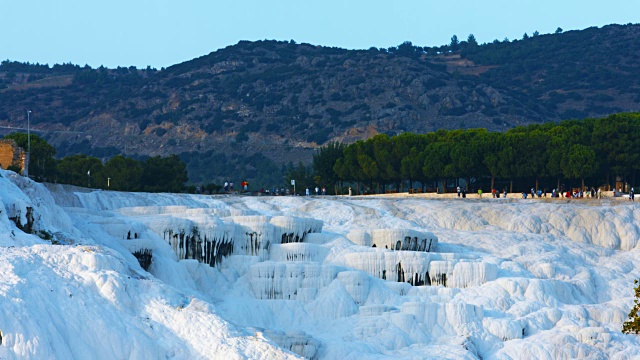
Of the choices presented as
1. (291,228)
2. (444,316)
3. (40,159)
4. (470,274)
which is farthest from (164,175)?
(444,316)

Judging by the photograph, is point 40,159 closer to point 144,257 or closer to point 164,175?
point 164,175

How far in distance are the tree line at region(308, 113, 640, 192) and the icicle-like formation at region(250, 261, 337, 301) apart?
4465 centimetres

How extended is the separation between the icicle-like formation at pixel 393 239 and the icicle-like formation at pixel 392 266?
15.4 ft

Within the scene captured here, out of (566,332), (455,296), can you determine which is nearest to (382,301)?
(455,296)

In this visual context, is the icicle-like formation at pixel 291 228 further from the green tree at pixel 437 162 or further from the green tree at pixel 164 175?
the green tree at pixel 164 175

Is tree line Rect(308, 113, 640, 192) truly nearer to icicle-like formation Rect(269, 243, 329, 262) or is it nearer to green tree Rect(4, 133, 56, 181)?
green tree Rect(4, 133, 56, 181)

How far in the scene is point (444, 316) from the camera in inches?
2334

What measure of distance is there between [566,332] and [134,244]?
20343mm

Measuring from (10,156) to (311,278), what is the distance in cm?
2323

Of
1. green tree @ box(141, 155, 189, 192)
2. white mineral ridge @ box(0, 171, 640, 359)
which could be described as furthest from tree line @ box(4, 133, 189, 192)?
white mineral ridge @ box(0, 171, 640, 359)

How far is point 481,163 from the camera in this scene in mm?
108625

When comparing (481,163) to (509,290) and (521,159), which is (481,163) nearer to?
(521,159)

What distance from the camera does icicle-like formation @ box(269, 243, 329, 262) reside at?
6562 centimetres

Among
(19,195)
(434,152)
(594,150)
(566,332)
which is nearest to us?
(19,195)
